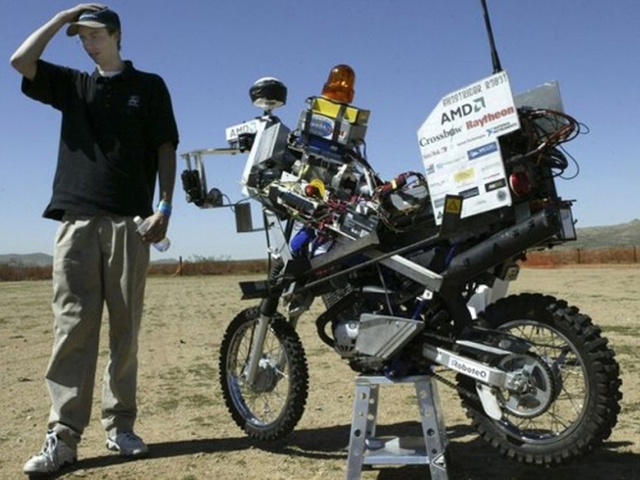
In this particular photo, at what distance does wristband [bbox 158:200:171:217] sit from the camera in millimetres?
4406

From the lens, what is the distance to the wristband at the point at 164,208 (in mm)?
4406

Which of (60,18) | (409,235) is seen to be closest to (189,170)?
(60,18)

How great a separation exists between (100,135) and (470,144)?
218cm

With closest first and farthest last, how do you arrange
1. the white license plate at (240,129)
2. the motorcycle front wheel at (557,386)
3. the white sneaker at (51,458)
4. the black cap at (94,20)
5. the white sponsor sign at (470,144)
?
1. the motorcycle front wheel at (557,386)
2. the white sponsor sign at (470,144)
3. the white sneaker at (51,458)
4. the black cap at (94,20)
5. the white license plate at (240,129)

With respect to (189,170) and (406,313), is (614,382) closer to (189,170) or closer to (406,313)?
(406,313)

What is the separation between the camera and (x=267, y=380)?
465 centimetres

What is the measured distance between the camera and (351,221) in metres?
3.87

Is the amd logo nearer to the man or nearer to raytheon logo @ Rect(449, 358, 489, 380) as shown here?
raytheon logo @ Rect(449, 358, 489, 380)

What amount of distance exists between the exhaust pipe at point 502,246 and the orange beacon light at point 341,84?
128 centimetres

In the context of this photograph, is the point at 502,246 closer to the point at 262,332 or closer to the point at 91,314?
the point at 262,332

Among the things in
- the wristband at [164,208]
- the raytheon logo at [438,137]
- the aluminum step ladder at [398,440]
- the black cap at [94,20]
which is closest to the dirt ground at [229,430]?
the aluminum step ladder at [398,440]

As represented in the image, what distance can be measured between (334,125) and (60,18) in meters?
1.60

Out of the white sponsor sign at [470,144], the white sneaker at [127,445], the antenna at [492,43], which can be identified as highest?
the antenna at [492,43]

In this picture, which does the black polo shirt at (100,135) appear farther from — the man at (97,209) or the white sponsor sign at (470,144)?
the white sponsor sign at (470,144)
